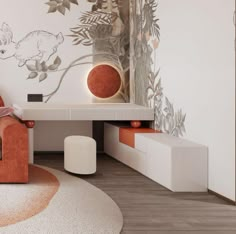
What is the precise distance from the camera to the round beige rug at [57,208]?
10.4ft

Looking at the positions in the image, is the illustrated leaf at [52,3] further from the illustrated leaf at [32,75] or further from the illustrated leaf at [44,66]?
the illustrated leaf at [32,75]

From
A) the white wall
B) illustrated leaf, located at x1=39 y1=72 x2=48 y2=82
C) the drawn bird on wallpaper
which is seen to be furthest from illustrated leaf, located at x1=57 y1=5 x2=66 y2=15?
the white wall

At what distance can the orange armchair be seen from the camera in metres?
4.44

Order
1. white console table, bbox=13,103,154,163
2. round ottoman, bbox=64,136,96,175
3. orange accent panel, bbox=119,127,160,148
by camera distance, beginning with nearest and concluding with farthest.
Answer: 1. round ottoman, bbox=64,136,96,175
2. orange accent panel, bbox=119,127,160,148
3. white console table, bbox=13,103,154,163

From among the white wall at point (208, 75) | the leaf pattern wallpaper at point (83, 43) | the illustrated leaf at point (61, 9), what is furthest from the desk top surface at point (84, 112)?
the illustrated leaf at point (61, 9)

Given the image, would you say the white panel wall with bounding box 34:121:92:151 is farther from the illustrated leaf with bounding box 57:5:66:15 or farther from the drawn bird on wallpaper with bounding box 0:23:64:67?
the illustrated leaf with bounding box 57:5:66:15

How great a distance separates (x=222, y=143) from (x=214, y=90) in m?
0.42

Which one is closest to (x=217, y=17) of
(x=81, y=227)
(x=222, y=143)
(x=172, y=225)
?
(x=222, y=143)

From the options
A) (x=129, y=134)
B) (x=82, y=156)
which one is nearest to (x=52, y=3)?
(x=129, y=134)

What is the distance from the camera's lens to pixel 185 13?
478 centimetres

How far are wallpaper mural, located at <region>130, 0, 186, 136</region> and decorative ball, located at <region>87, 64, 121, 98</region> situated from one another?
215 millimetres

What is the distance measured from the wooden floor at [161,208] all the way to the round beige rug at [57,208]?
11cm

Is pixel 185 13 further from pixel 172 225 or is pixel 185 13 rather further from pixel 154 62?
pixel 172 225

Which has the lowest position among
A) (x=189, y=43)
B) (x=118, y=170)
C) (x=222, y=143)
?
(x=118, y=170)
